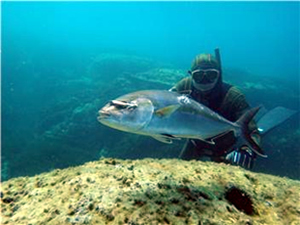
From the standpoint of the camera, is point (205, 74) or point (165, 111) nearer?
point (165, 111)

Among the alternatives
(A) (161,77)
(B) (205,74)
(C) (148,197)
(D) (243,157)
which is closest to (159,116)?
(C) (148,197)

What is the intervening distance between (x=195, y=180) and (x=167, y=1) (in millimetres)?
152440

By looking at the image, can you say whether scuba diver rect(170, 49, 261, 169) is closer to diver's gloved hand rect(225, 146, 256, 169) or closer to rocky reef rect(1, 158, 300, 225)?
diver's gloved hand rect(225, 146, 256, 169)

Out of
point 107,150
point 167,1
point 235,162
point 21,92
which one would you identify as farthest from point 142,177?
point 167,1

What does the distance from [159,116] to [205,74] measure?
2.77 meters

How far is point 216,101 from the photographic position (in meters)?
5.86

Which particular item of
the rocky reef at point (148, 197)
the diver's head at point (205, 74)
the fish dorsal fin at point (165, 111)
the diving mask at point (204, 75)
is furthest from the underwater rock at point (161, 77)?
the fish dorsal fin at point (165, 111)

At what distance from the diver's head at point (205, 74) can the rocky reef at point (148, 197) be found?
2.07 meters

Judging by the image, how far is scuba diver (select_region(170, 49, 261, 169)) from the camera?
16.4ft

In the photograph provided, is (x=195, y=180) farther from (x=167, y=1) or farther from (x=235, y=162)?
(x=167, y=1)

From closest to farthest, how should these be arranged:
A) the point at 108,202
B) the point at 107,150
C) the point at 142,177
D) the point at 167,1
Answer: the point at 108,202
the point at 142,177
the point at 107,150
the point at 167,1

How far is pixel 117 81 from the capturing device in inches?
742

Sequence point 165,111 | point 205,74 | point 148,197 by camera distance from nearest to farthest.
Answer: point 148,197, point 165,111, point 205,74

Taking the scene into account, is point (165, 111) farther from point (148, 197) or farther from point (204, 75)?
point (204, 75)
